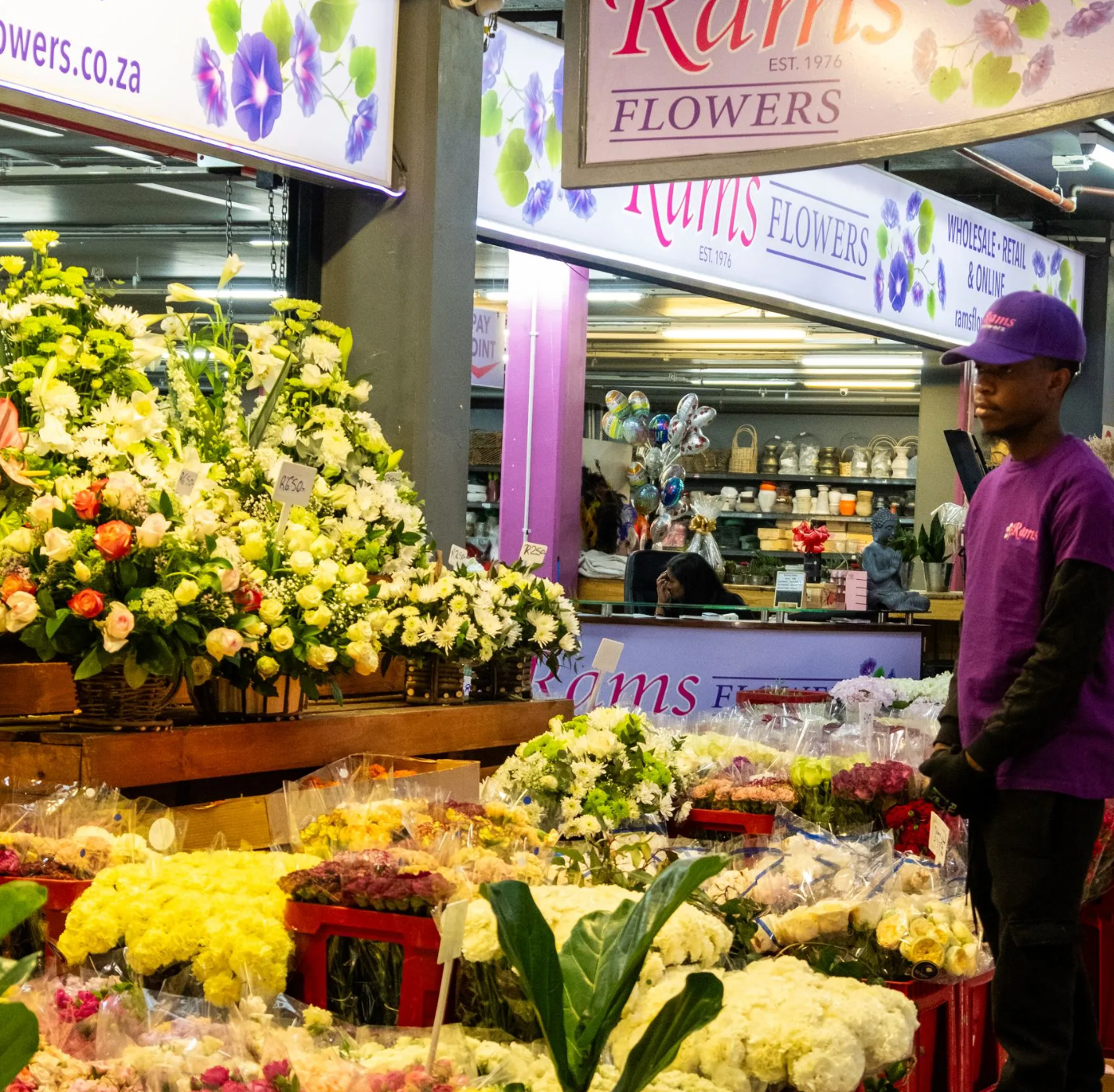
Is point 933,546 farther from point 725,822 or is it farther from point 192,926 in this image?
point 192,926

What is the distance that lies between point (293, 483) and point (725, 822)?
1.19 m

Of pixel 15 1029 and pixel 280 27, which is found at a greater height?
pixel 280 27

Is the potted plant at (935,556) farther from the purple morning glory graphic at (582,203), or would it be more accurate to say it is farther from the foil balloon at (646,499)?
the purple morning glory graphic at (582,203)

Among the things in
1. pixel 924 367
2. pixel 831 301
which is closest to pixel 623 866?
pixel 831 301

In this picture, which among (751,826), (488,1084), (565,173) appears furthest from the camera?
(565,173)

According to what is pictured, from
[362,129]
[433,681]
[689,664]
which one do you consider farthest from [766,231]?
[433,681]

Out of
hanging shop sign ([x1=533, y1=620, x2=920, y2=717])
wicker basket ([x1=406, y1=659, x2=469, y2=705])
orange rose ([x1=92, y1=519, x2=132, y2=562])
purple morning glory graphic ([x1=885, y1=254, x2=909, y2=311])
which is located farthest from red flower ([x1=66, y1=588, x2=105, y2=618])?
purple morning glory graphic ([x1=885, y1=254, x2=909, y2=311])

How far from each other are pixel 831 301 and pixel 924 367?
13.2 feet

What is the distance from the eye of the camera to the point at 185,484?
2.83 metres

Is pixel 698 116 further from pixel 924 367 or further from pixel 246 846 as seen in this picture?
pixel 924 367

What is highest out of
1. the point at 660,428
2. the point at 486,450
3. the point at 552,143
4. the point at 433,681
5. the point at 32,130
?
the point at 32,130

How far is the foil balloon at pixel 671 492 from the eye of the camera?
8477mm

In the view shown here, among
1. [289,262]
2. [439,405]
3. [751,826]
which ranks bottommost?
[751,826]

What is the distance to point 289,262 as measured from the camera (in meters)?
4.89
